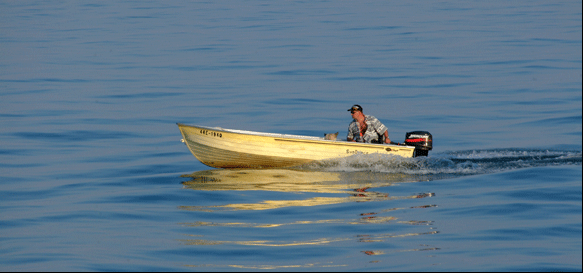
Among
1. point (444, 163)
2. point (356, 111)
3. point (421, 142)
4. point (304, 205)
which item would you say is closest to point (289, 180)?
point (356, 111)

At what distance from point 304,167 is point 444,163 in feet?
11.7

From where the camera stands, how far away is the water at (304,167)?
1267 cm

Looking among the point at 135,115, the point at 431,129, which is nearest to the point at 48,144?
the point at 135,115

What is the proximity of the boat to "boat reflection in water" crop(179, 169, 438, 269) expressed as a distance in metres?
0.29

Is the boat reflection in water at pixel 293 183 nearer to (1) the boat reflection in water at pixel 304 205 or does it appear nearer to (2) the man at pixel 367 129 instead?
(1) the boat reflection in water at pixel 304 205

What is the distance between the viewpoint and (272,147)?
775 inches

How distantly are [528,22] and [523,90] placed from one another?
29.4 metres

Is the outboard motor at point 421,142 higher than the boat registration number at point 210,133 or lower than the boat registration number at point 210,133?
lower

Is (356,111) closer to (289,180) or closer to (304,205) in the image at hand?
(289,180)

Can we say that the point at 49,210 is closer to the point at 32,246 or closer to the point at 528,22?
the point at 32,246

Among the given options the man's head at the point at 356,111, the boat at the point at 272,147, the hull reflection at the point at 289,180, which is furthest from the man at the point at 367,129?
the hull reflection at the point at 289,180

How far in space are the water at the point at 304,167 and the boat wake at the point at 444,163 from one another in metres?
0.07

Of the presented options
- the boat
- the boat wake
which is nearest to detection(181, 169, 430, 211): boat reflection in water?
the boat

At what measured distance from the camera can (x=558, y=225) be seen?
13352mm
